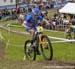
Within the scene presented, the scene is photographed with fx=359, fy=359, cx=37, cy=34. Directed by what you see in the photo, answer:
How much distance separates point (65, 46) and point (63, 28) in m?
5.90

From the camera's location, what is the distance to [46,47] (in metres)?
10.7

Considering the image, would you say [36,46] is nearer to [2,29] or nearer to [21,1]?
[2,29]

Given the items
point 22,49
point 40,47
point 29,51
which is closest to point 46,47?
point 40,47

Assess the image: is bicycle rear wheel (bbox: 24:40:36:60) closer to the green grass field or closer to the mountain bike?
the mountain bike

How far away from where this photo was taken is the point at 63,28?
913 inches

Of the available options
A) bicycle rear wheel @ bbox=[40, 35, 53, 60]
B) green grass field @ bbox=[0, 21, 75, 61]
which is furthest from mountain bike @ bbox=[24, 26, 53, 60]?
green grass field @ bbox=[0, 21, 75, 61]

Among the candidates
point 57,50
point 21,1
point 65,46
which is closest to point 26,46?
point 57,50

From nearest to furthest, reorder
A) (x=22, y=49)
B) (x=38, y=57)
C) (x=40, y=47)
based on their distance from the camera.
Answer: (x=40, y=47) → (x=38, y=57) → (x=22, y=49)

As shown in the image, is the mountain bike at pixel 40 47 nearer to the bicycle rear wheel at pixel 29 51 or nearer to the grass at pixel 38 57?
the bicycle rear wheel at pixel 29 51

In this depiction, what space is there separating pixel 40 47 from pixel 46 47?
0.38m

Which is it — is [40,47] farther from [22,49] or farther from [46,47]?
[22,49]

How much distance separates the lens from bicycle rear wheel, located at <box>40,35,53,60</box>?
10477 mm

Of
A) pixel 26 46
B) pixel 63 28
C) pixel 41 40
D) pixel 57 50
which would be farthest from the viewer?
pixel 63 28

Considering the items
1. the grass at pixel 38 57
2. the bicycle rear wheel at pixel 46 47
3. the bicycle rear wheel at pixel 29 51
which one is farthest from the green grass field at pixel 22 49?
the bicycle rear wheel at pixel 46 47
